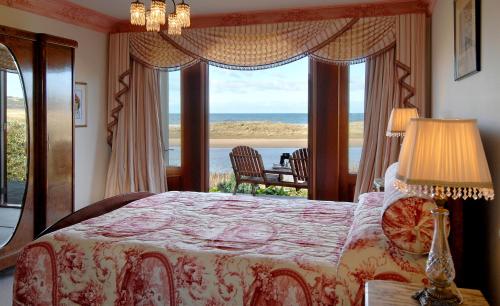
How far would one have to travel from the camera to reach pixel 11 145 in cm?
346

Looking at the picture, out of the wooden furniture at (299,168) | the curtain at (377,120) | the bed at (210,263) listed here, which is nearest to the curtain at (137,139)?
the wooden furniture at (299,168)

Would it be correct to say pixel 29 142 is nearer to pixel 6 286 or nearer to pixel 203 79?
pixel 6 286

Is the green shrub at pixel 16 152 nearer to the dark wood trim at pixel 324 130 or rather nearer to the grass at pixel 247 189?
the dark wood trim at pixel 324 130

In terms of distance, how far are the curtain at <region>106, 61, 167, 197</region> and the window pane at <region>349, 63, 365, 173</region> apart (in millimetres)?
2269

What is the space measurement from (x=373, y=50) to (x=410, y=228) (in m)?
3.01

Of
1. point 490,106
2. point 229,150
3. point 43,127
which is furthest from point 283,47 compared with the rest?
point 229,150

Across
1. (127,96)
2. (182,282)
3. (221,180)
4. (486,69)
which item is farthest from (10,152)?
(221,180)

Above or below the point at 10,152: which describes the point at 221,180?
below

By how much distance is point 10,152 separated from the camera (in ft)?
11.3

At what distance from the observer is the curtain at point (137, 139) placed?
5.18m

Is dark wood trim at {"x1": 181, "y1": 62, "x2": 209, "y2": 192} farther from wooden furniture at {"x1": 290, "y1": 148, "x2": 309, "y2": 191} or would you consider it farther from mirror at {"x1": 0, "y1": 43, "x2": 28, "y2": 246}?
mirror at {"x1": 0, "y1": 43, "x2": 28, "y2": 246}

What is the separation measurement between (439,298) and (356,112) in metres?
3.51

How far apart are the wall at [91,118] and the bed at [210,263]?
2.54 metres

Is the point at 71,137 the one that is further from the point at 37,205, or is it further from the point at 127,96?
the point at 127,96
